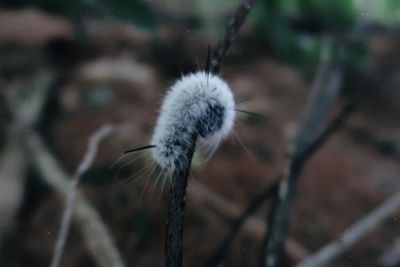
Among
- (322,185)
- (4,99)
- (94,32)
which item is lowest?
(322,185)

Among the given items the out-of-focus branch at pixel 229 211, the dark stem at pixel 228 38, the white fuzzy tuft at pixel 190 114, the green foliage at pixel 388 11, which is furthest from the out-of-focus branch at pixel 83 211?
the green foliage at pixel 388 11

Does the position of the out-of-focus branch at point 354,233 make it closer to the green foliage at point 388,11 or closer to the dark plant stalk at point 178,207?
the dark plant stalk at point 178,207

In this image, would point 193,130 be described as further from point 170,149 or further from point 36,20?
point 36,20

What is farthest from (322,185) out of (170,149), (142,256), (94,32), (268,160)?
(94,32)

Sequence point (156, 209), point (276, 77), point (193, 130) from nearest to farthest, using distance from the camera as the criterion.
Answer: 1. point (193, 130)
2. point (156, 209)
3. point (276, 77)

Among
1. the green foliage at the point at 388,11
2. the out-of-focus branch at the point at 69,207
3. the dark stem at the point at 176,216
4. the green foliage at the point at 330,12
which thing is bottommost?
the dark stem at the point at 176,216

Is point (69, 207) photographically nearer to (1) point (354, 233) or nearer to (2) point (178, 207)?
(2) point (178, 207)
